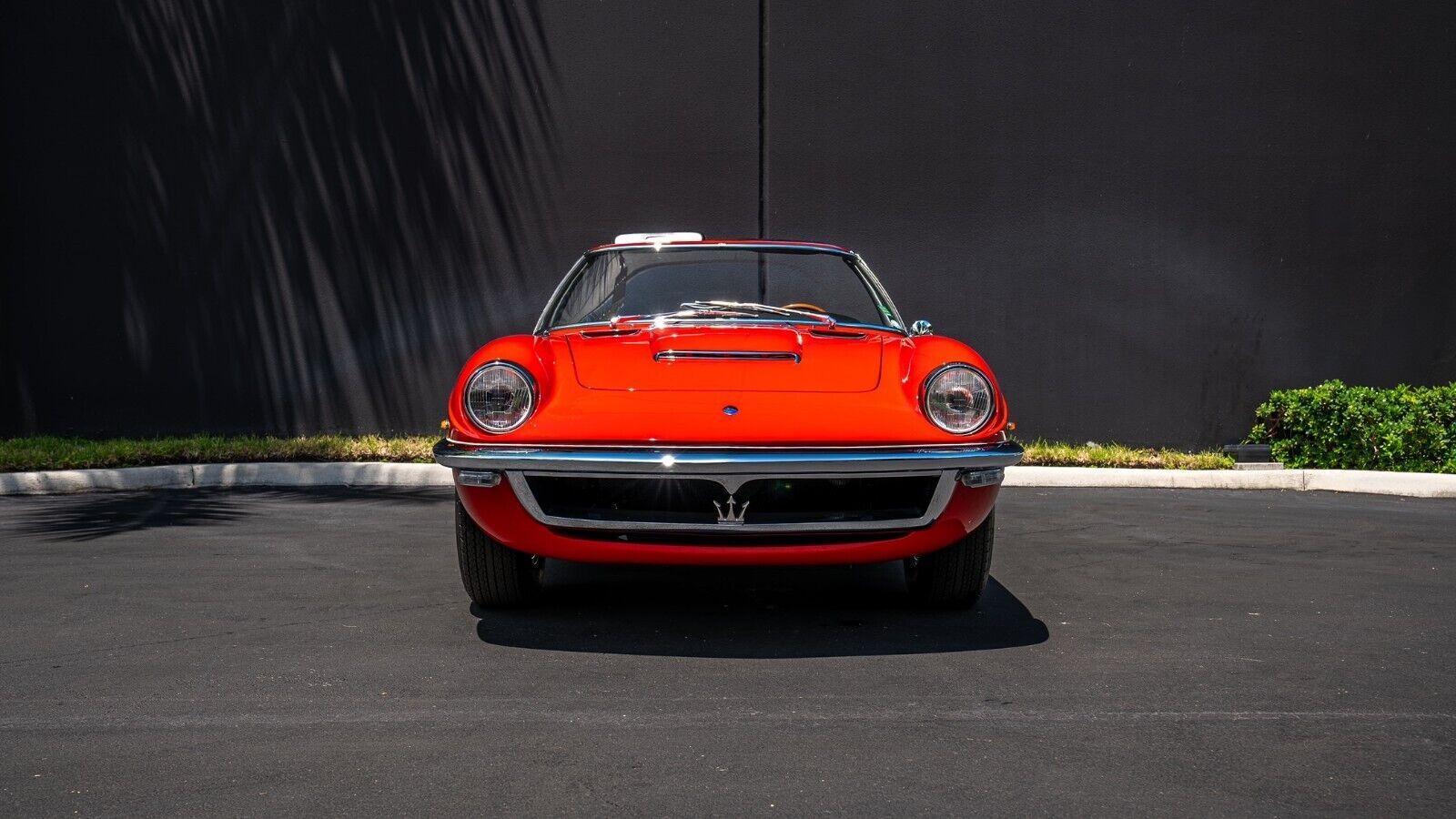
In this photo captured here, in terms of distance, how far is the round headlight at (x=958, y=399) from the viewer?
14.4 feet

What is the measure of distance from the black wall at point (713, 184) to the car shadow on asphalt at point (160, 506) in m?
1.93

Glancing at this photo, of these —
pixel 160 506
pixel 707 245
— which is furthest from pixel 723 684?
pixel 160 506

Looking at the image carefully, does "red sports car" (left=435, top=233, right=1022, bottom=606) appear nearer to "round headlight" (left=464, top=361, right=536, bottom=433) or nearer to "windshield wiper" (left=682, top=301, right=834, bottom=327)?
"round headlight" (left=464, top=361, right=536, bottom=433)

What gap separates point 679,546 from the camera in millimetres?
4188

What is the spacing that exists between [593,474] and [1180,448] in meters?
6.80

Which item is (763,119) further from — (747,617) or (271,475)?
(747,617)

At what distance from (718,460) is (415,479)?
4736mm

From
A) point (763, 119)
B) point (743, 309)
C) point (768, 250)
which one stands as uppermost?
point (763, 119)

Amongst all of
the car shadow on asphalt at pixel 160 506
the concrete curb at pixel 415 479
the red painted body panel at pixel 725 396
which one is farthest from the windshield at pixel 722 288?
the concrete curb at pixel 415 479

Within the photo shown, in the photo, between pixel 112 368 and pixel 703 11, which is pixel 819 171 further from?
pixel 112 368

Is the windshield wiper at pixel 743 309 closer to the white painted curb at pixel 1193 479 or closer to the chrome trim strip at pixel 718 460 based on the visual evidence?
the chrome trim strip at pixel 718 460

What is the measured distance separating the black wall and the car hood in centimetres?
507

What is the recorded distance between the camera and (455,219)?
9.80 m

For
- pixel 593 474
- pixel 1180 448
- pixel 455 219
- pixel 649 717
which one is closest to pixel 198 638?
pixel 593 474
